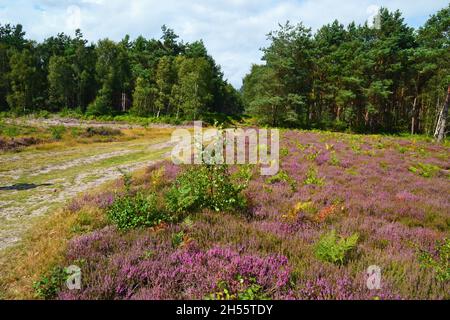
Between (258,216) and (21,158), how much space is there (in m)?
18.2

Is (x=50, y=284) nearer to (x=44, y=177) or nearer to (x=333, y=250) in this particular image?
(x=333, y=250)

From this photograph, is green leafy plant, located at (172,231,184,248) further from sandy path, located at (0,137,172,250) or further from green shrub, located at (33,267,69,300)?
sandy path, located at (0,137,172,250)

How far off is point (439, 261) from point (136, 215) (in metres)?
5.93

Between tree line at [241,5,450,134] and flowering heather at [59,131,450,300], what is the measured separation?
133 feet

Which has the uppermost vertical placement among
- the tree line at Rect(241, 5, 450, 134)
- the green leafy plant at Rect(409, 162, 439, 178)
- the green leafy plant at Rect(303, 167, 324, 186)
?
the tree line at Rect(241, 5, 450, 134)

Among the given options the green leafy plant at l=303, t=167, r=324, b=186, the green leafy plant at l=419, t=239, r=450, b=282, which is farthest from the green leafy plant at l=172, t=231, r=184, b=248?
the green leafy plant at l=303, t=167, r=324, b=186

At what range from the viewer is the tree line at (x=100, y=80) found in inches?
2606

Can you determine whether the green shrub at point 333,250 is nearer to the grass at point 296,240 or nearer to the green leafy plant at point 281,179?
the grass at point 296,240

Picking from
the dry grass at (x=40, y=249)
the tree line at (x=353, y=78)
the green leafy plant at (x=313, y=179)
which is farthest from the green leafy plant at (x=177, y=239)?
the tree line at (x=353, y=78)

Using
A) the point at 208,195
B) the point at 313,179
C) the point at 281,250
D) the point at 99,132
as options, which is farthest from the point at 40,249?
the point at 99,132

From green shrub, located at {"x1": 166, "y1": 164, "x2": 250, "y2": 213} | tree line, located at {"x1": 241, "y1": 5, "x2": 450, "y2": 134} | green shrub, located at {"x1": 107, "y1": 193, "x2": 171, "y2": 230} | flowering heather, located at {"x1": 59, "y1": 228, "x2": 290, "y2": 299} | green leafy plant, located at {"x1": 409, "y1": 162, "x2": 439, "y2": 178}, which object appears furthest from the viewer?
tree line, located at {"x1": 241, "y1": 5, "x2": 450, "y2": 134}

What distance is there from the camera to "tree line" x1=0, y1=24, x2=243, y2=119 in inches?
2606

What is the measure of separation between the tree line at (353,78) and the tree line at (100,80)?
1971 cm

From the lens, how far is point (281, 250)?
5.20 m
